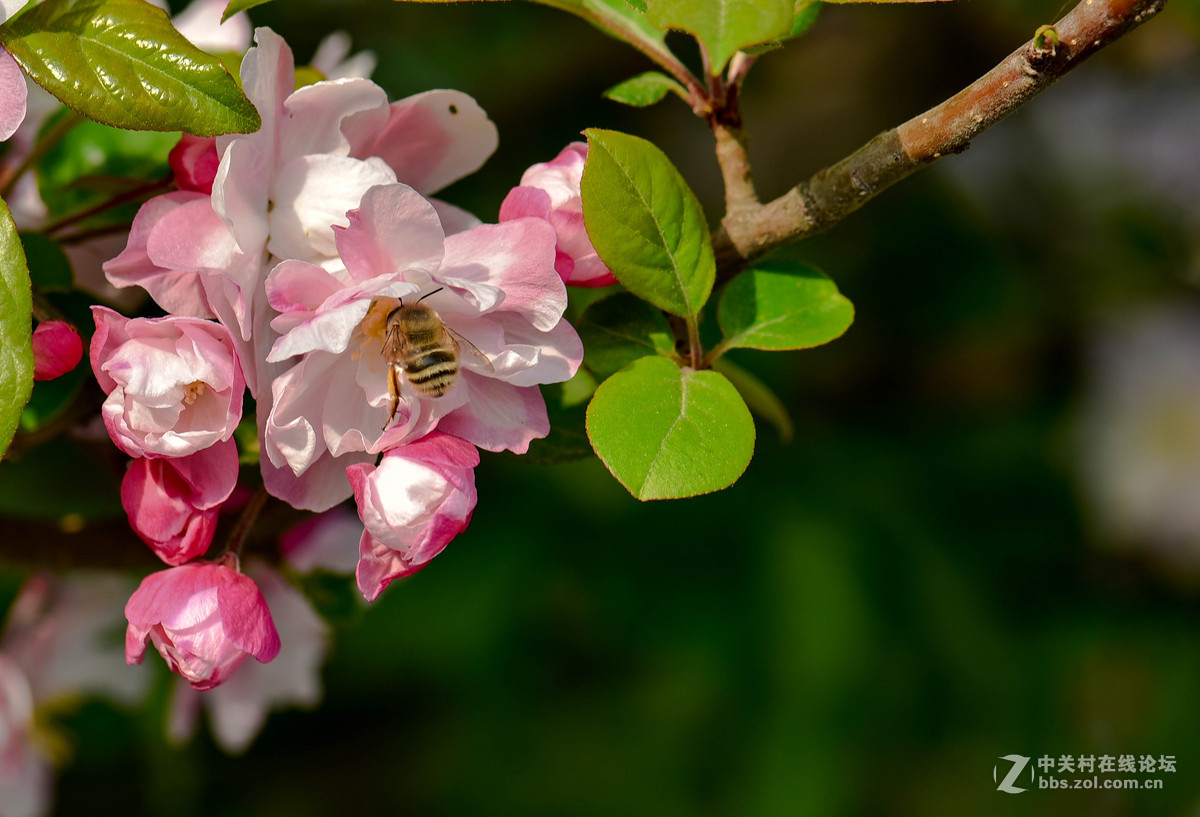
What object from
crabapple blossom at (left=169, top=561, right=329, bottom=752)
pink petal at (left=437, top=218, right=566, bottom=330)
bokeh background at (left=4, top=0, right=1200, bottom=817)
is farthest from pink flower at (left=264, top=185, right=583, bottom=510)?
bokeh background at (left=4, top=0, right=1200, bottom=817)

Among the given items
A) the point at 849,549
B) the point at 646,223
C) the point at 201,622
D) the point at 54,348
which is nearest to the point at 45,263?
the point at 54,348

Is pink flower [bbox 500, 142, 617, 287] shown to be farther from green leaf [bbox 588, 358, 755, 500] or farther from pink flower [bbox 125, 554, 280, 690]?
pink flower [bbox 125, 554, 280, 690]

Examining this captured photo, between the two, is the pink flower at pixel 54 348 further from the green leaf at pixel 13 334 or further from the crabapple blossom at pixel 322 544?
the crabapple blossom at pixel 322 544

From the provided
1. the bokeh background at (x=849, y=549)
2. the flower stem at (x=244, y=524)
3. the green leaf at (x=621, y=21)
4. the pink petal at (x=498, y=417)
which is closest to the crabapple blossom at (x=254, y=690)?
the flower stem at (x=244, y=524)

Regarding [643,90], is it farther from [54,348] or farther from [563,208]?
[54,348]

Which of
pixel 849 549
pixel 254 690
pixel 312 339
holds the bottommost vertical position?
Result: pixel 849 549

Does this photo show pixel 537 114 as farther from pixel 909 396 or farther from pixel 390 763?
pixel 390 763

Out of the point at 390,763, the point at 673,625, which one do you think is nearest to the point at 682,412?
the point at 673,625
